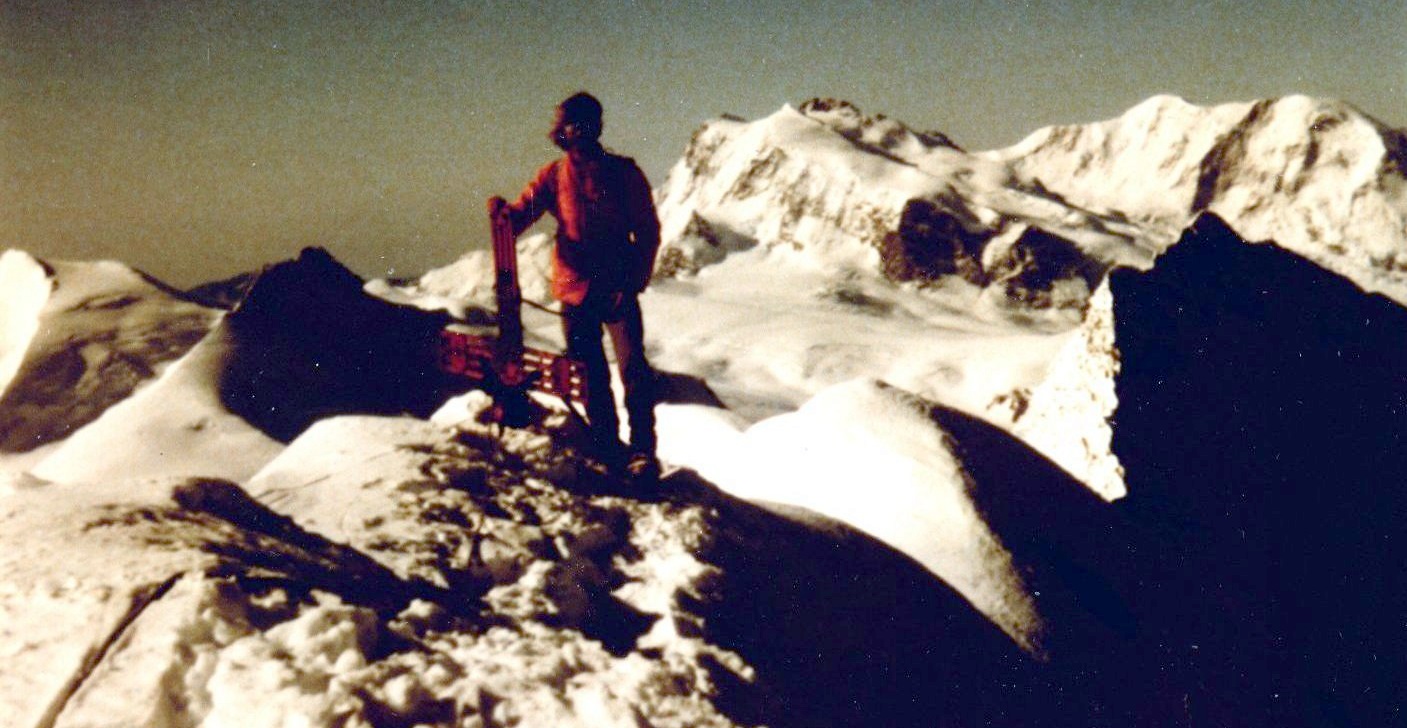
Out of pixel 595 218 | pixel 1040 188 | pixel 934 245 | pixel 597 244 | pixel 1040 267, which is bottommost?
pixel 1040 267

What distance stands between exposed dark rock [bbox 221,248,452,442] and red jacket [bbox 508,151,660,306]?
1073cm

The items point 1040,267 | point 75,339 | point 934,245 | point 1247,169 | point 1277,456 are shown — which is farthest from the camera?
point 1247,169

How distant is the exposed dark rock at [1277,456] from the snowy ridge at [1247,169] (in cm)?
2075

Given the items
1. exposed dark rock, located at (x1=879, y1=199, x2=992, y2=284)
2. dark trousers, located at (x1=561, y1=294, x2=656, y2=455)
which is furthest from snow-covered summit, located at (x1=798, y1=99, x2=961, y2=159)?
dark trousers, located at (x1=561, y1=294, x2=656, y2=455)

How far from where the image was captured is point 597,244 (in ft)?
12.6

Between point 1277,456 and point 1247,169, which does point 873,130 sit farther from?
point 1277,456

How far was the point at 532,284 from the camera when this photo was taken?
42219 mm

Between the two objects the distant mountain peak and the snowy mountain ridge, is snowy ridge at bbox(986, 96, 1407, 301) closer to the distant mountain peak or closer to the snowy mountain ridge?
the snowy mountain ridge

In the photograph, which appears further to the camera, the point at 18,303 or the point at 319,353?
the point at 18,303

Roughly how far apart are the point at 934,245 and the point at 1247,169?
15.8 meters

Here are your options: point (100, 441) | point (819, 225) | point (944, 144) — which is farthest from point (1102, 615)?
point (944, 144)

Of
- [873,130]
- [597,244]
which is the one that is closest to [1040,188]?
[873,130]

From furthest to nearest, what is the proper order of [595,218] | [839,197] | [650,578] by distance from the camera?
[839,197]
[595,218]
[650,578]

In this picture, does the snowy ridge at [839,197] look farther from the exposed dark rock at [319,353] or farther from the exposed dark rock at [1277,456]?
the exposed dark rock at [1277,456]
